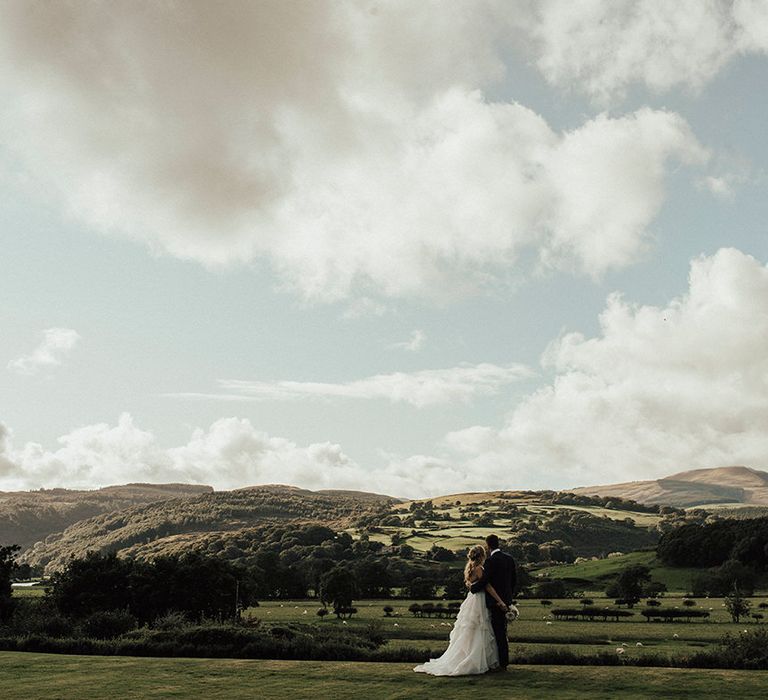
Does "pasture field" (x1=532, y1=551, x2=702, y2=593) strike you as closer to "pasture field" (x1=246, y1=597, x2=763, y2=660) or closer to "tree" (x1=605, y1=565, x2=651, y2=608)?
"tree" (x1=605, y1=565, x2=651, y2=608)

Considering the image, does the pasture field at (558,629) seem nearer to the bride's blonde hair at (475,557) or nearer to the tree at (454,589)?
the tree at (454,589)

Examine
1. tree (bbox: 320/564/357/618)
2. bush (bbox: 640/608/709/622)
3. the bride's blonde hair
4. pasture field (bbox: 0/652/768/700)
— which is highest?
the bride's blonde hair

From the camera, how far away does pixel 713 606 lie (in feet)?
355

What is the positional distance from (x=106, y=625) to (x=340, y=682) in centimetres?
1727

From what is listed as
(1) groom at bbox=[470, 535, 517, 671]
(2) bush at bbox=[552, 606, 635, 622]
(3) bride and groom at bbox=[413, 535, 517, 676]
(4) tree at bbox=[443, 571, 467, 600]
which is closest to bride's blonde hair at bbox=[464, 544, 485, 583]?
(3) bride and groom at bbox=[413, 535, 517, 676]

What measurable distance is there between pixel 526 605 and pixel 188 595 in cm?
6844

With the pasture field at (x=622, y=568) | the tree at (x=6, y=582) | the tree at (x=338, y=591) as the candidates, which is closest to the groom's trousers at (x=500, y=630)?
the tree at (x=6, y=582)

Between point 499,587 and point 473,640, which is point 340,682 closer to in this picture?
point 473,640

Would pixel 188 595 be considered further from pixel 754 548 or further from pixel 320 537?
pixel 320 537

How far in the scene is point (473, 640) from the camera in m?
15.6

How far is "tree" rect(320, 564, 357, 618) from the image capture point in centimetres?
9769

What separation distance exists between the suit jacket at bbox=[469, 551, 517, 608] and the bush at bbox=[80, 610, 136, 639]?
678 inches

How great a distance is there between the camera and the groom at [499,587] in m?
15.7

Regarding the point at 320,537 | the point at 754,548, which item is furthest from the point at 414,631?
the point at 320,537
